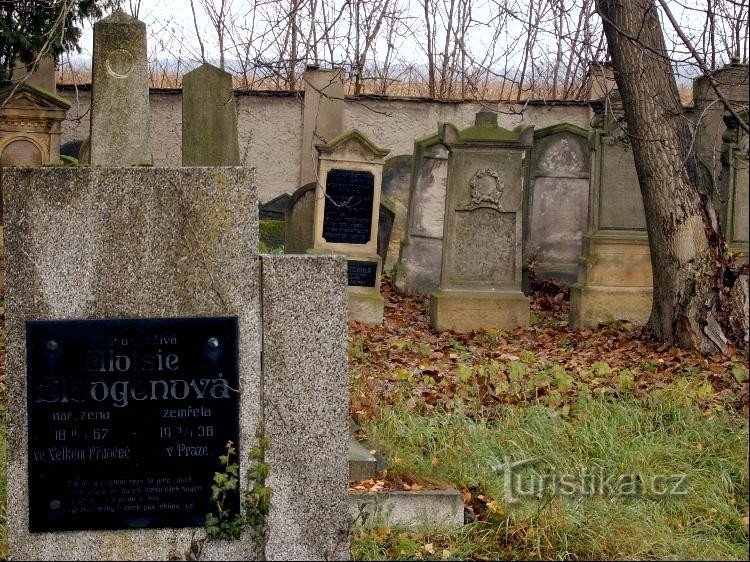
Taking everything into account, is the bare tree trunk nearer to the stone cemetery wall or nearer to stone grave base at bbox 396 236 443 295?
stone grave base at bbox 396 236 443 295

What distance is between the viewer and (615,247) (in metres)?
10.7

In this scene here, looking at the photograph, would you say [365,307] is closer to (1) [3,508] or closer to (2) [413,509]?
(2) [413,509]

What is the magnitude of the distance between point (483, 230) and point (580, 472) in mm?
5968

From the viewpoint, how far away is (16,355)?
3637mm

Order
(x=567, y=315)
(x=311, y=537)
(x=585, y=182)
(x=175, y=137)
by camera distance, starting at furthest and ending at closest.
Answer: (x=175, y=137), (x=585, y=182), (x=567, y=315), (x=311, y=537)

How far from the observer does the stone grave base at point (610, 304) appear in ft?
34.9

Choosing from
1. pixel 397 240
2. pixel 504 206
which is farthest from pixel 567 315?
pixel 397 240

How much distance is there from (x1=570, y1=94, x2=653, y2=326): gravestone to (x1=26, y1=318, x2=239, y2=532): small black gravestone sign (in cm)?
744

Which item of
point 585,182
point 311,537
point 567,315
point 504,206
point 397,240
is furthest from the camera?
point 397,240

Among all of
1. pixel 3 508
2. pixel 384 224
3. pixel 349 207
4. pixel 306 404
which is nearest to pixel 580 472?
pixel 306 404

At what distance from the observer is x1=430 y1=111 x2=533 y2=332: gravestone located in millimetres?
10461

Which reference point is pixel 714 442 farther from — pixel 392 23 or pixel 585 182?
pixel 392 23

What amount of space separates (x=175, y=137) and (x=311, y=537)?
13.6m

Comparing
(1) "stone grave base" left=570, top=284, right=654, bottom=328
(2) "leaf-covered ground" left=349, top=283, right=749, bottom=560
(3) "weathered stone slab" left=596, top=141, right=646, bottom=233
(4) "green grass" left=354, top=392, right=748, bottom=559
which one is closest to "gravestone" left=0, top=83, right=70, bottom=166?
(2) "leaf-covered ground" left=349, top=283, right=749, bottom=560
